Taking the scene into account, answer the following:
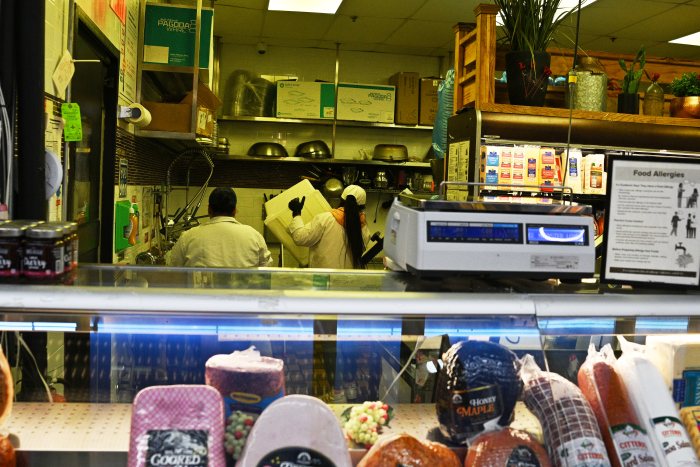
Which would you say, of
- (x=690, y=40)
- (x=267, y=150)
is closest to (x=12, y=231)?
(x=267, y=150)

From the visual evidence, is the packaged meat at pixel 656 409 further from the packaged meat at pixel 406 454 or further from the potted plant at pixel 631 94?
the potted plant at pixel 631 94

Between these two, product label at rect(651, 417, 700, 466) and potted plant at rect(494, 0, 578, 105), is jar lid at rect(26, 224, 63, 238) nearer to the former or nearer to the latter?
product label at rect(651, 417, 700, 466)

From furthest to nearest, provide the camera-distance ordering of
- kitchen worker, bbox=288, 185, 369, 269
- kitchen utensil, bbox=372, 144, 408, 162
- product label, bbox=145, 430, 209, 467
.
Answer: kitchen utensil, bbox=372, 144, 408, 162 < kitchen worker, bbox=288, 185, 369, 269 < product label, bbox=145, 430, 209, 467

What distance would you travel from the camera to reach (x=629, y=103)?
16.1ft

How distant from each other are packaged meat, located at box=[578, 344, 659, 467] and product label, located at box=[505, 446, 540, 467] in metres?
0.19

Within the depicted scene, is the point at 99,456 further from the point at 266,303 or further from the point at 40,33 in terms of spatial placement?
the point at 40,33

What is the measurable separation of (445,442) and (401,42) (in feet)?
23.7

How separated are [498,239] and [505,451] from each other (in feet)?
1.52

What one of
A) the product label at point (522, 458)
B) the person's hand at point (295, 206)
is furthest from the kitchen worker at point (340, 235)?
the product label at point (522, 458)

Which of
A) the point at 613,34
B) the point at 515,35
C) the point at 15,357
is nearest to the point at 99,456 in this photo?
the point at 15,357

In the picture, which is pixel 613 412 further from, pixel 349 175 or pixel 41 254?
pixel 349 175

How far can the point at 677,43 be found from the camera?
775 centimetres

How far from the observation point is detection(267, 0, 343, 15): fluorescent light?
653cm

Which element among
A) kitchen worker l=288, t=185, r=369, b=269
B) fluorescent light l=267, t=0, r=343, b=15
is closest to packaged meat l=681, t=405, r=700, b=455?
kitchen worker l=288, t=185, r=369, b=269
